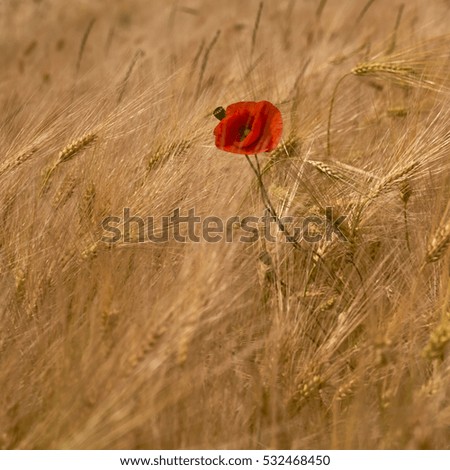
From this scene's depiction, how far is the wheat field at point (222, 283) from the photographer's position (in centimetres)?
96

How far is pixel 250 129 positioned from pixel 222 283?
409 millimetres

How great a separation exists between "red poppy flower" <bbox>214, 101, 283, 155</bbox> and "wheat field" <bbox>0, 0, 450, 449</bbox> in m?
0.11

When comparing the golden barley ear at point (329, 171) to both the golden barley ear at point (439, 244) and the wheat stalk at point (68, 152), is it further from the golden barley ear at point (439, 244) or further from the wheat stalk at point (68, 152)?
the wheat stalk at point (68, 152)

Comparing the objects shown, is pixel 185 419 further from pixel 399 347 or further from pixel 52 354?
pixel 399 347

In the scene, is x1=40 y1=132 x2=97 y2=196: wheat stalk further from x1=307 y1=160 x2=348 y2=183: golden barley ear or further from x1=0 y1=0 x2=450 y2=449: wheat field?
x1=307 y1=160 x2=348 y2=183: golden barley ear

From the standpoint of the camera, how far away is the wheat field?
959 millimetres

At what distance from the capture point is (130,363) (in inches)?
36.5

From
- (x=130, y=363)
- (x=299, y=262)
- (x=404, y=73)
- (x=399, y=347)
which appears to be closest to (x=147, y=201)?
(x=299, y=262)

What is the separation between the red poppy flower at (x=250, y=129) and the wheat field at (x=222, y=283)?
0.36 ft

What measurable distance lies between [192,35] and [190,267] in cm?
260

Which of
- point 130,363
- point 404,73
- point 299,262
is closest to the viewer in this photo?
point 130,363

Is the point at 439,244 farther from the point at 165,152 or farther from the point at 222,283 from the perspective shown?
the point at 165,152

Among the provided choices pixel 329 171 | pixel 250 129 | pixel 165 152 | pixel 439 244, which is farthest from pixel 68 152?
pixel 439 244

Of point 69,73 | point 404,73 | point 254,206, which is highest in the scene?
point 69,73
